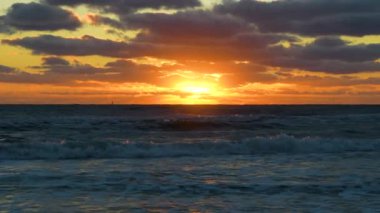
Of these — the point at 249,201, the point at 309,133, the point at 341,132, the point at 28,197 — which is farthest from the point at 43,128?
the point at 249,201

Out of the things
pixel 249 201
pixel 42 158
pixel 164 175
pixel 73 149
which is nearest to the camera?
pixel 249 201

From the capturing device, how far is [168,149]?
2081 centimetres

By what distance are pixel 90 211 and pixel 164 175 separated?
4.62 metres

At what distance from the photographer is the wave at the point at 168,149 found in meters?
19.5

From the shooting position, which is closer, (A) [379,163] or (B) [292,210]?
(B) [292,210]

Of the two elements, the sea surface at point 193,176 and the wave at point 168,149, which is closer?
the sea surface at point 193,176

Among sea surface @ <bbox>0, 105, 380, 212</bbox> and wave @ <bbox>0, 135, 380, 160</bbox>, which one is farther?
wave @ <bbox>0, 135, 380, 160</bbox>

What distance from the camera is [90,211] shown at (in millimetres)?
9766

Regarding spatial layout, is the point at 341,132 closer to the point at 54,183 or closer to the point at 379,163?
the point at 379,163

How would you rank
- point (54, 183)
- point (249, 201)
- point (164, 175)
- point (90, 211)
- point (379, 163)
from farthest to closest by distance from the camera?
point (379, 163)
point (164, 175)
point (54, 183)
point (249, 201)
point (90, 211)

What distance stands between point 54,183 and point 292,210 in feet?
21.1

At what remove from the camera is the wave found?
1953 centimetres

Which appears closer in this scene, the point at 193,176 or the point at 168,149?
the point at 193,176

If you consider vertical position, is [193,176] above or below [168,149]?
below
